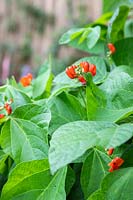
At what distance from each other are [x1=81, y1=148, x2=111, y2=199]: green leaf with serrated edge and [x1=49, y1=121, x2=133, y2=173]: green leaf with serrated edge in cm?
6

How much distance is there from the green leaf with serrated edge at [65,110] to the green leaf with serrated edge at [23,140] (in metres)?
0.02

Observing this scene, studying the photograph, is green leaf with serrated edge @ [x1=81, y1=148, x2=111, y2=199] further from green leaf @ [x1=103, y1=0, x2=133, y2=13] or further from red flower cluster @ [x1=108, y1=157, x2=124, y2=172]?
green leaf @ [x1=103, y1=0, x2=133, y2=13]

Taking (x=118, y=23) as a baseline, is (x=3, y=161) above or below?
below

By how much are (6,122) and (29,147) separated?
0.17ft

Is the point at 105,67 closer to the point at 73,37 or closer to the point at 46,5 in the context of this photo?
the point at 73,37

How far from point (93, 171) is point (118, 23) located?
1.22 feet

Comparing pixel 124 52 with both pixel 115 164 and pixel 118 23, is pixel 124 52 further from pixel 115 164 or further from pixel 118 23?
pixel 115 164

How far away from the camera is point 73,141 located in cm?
40

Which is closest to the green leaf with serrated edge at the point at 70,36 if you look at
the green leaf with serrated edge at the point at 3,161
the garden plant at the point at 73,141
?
the garden plant at the point at 73,141

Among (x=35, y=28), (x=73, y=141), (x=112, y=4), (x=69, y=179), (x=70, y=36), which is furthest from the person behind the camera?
(x=35, y=28)

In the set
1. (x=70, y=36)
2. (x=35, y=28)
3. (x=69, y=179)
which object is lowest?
(x=35, y=28)

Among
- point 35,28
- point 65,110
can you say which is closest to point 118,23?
point 65,110

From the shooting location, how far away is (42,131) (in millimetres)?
538

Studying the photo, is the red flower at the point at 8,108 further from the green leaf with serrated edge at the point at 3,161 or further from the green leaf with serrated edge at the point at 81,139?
the green leaf with serrated edge at the point at 81,139
